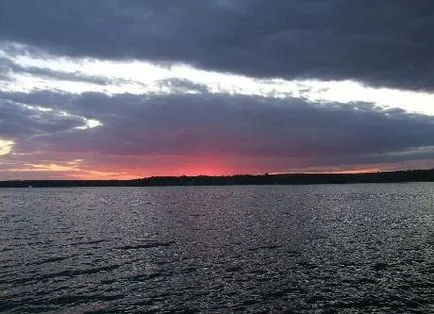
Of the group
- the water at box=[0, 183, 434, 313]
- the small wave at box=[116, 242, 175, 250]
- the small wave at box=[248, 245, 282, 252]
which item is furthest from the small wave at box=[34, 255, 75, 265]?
the small wave at box=[248, 245, 282, 252]

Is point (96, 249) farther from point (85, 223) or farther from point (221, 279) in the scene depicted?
point (85, 223)

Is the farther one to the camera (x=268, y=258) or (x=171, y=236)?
(x=171, y=236)

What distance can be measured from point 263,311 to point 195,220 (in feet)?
168

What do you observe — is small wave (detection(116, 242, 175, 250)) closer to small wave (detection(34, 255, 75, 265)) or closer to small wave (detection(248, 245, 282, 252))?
small wave (detection(34, 255, 75, 265))

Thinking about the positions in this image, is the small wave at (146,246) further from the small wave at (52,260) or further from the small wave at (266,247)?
the small wave at (266,247)

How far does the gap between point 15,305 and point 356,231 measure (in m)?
45.5

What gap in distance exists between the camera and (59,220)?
78812 millimetres

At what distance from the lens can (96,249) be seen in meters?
47.3

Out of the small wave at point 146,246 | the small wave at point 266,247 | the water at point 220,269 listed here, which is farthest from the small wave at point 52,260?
the small wave at point 266,247

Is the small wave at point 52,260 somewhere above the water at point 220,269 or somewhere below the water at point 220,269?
above

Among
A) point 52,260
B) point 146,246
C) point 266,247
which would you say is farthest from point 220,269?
point 52,260

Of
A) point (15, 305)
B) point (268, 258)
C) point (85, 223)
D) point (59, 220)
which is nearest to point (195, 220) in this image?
point (85, 223)

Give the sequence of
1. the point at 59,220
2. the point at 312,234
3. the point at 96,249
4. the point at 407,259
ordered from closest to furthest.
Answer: the point at 407,259 → the point at 96,249 → the point at 312,234 → the point at 59,220

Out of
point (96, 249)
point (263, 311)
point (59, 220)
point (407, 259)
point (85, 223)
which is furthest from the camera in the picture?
point (59, 220)
